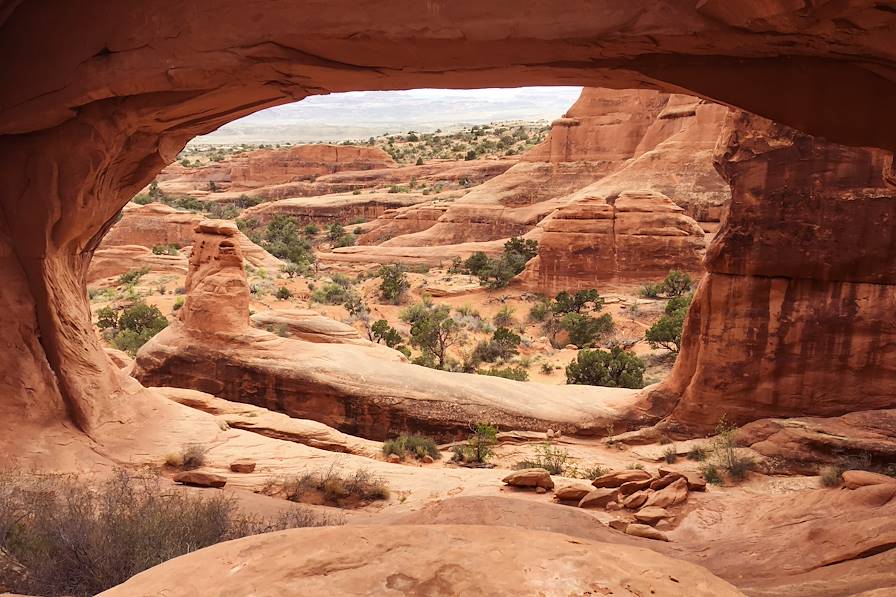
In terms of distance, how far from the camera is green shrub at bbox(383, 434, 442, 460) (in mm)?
10133

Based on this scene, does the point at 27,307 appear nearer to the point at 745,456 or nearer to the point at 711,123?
the point at 745,456

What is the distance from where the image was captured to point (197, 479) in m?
7.26

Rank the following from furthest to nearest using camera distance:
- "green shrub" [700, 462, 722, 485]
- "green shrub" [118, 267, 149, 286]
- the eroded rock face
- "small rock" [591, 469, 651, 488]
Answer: "green shrub" [118, 267, 149, 286] < "green shrub" [700, 462, 722, 485] < "small rock" [591, 469, 651, 488] < the eroded rock face

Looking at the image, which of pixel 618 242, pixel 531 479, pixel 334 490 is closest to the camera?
pixel 334 490

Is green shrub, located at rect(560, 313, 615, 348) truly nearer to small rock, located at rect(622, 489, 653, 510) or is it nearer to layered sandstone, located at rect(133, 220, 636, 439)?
layered sandstone, located at rect(133, 220, 636, 439)

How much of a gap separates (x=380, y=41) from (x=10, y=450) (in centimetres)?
573

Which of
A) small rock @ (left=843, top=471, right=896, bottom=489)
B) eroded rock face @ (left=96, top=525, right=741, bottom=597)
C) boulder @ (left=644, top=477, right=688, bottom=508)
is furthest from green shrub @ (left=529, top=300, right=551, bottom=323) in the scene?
eroded rock face @ (left=96, top=525, right=741, bottom=597)

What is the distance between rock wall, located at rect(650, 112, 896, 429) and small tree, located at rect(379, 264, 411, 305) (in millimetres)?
16013

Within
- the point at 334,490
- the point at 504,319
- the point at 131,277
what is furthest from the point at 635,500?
the point at 131,277

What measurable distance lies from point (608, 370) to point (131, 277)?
1895 cm

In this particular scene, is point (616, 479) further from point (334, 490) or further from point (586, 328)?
point (586, 328)

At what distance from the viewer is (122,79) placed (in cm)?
625

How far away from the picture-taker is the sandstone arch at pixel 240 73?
15.7 feet

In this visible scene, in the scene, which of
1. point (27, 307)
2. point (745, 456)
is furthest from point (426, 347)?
point (27, 307)
